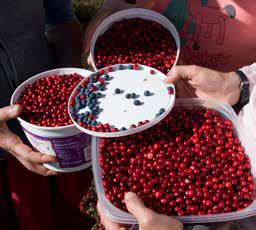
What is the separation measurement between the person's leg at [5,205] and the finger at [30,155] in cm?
36

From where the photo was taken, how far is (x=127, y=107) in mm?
1670

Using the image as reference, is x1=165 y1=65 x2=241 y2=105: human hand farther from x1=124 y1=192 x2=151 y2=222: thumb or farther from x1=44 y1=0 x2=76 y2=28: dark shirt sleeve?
x1=44 y1=0 x2=76 y2=28: dark shirt sleeve

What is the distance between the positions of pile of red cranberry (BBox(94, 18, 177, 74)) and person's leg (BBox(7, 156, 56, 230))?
833 millimetres

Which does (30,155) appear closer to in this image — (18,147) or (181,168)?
(18,147)

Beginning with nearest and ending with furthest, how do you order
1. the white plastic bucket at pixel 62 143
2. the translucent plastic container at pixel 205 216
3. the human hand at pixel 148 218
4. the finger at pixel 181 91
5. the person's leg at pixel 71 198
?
the human hand at pixel 148 218, the translucent plastic container at pixel 205 216, the white plastic bucket at pixel 62 143, the finger at pixel 181 91, the person's leg at pixel 71 198

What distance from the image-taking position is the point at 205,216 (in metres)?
1.48

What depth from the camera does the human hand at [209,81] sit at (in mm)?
1801

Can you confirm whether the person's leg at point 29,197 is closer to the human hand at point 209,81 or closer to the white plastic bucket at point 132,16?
the white plastic bucket at point 132,16

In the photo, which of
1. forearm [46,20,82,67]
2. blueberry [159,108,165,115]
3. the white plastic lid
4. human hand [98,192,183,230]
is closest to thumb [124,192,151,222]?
human hand [98,192,183,230]

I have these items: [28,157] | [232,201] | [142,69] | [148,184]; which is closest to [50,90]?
[28,157]

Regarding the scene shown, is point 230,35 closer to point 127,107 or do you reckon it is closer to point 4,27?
point 127,107

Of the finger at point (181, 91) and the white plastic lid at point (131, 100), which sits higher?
the white plastic lid at point (131, 100)

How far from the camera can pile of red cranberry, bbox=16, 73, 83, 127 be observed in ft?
5.47

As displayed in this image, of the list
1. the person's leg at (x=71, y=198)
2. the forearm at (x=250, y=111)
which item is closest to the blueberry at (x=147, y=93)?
the forearm at (x=250, y=111)
